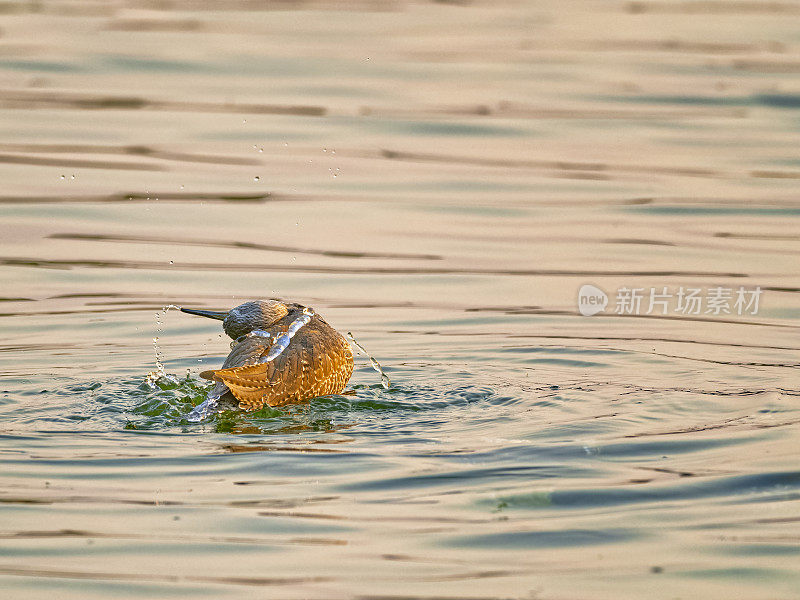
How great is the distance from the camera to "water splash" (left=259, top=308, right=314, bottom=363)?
27.2 ft

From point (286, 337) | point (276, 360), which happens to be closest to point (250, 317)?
point (286, 337)

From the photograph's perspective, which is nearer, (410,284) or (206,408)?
(206,408)

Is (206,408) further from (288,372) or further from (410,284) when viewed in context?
(410,284)

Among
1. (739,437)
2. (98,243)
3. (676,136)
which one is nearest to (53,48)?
(98,243)

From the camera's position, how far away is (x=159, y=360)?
9.51 m

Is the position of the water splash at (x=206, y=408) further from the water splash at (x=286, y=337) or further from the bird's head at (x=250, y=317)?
the bird's head at (x=250, y=317)

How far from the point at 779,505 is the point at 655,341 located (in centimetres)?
359

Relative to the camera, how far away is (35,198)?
1388cm

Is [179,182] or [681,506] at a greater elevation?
[179,182]

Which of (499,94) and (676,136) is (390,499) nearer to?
(676,136)

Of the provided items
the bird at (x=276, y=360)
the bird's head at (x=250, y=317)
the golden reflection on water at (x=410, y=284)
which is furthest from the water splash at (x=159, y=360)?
the bird at (x=276, y=360)

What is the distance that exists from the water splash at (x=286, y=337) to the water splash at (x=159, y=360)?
617 millimetres

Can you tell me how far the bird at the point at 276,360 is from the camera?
26.6ft

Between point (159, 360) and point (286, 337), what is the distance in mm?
1419
